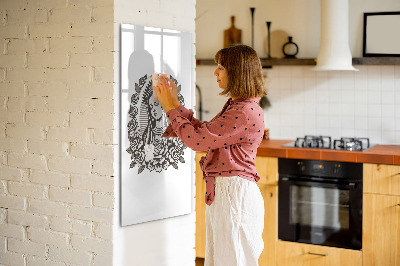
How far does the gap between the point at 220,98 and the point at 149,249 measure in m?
2.39

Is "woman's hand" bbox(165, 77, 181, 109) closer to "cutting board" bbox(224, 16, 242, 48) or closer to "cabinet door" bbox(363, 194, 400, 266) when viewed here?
"cabinet door" bbox(363, 194, 400, 266)

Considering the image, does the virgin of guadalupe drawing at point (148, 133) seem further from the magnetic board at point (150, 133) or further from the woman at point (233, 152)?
the woman at point (233, 152)

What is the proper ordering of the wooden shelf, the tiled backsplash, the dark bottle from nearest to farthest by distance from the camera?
the wooden shelf < the tiled backsplash < the dark bottle

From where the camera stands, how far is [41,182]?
2926 millimetres

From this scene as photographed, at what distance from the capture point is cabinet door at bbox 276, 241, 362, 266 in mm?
4016

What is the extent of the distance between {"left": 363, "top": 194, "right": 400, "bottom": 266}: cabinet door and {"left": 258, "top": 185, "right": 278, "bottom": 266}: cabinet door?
0.64 m

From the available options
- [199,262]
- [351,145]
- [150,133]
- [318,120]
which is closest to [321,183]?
[351,145]

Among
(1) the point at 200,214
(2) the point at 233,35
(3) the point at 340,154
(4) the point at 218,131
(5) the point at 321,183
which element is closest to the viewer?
(4) the point at 218,131

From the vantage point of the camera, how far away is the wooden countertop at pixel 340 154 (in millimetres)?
3837

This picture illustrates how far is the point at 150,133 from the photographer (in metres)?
2.82

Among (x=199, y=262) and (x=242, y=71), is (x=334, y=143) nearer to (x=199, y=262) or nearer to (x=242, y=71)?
(x=199, y=262)

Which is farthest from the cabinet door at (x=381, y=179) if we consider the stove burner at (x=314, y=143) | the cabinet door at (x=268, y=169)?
the cabinet door at (x=268, y=169)

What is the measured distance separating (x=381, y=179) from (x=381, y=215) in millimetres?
242

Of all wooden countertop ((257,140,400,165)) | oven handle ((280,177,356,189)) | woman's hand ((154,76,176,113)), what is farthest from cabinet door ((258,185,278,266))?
woman's hand ((154,76,176,113))
